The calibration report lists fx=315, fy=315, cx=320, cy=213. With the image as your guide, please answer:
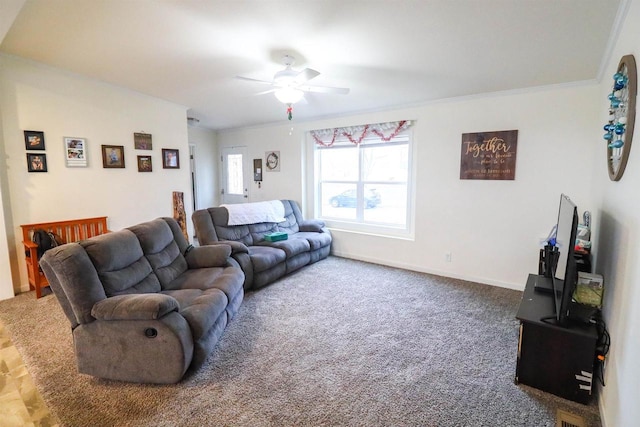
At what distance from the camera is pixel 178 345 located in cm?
198

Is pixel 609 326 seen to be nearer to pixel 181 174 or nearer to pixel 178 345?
pixel 178 345

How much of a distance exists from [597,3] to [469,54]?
2.87 feet

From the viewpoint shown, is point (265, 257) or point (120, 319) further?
point (265, 257)

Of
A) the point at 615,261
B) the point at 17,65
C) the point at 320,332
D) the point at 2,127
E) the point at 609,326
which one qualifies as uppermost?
the point at 17,65

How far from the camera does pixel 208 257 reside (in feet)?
10.6

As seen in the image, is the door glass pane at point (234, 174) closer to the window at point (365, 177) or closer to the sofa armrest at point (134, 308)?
the window at point (365, 177)

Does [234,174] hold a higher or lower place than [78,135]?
lower

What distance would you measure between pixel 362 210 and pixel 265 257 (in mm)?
1956

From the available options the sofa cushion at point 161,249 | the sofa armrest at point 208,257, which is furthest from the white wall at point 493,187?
the sofa cushion at point 161,249

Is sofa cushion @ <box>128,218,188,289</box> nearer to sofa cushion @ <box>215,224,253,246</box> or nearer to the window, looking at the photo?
sofa cushion @ <box>215,224,253,246</box>

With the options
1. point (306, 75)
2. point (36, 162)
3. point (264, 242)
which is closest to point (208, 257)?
point (264, 242)

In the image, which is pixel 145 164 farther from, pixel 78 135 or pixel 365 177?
pixel 365 177

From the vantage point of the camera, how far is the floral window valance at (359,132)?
4.43m

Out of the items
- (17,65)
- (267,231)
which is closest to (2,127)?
(17,65)
